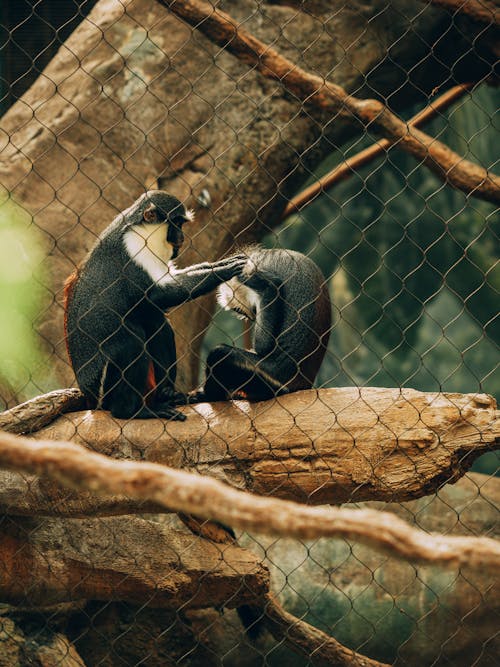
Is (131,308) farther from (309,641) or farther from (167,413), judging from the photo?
(309,641)

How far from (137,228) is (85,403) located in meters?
0.67

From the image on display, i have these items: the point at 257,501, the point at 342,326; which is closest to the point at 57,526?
the point at 257,501

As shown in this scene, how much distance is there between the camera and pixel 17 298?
12.4ft

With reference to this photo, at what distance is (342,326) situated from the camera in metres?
7.87

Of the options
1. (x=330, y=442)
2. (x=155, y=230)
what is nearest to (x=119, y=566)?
(x=330, y=442)

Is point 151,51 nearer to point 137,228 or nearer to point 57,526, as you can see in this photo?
point 137,228

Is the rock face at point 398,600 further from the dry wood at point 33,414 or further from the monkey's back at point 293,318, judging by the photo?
the dry wood at point 33,414

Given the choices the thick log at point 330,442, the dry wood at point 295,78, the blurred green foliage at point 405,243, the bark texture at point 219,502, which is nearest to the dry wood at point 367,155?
the dry wood at point 295,78

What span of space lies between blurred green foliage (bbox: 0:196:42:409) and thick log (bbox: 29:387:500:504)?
35.9 inches

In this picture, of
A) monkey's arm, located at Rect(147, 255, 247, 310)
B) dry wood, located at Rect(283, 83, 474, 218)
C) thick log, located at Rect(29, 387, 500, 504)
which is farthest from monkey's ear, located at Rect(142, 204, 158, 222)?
dry wood, located at Rect(283, 83, 474, 218)

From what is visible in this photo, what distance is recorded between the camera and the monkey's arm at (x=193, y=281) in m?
3.04

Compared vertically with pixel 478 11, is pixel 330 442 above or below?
below

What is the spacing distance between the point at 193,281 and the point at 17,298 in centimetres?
106

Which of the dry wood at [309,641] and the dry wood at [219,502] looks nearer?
the dry wood at [219,502]
